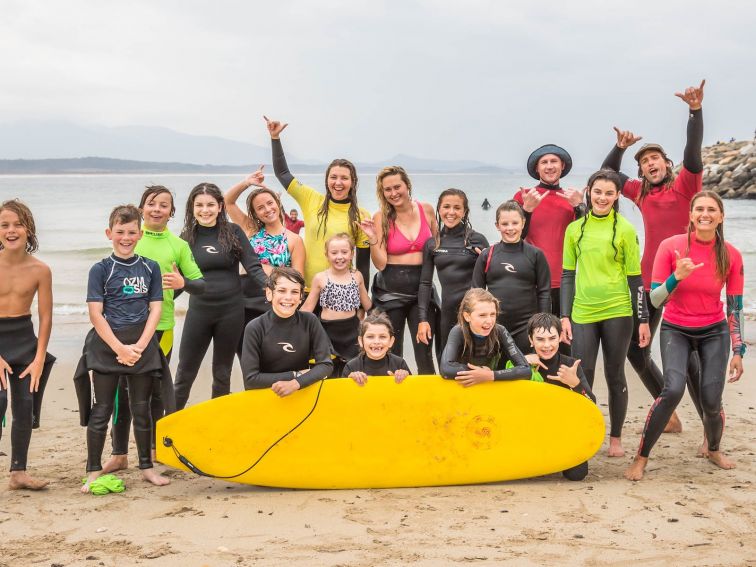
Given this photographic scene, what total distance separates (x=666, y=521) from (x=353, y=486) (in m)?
1.49

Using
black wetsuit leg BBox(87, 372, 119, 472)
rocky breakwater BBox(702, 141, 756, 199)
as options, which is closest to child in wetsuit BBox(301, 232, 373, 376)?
black wetsuit leg BBox(87, 372, 119, 472)

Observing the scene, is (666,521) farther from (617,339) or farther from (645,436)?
(617,339)

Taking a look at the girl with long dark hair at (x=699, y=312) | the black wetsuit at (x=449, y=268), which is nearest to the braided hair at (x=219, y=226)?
the black wetsuit at (x=449, y=268)

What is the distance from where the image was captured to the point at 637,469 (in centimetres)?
412

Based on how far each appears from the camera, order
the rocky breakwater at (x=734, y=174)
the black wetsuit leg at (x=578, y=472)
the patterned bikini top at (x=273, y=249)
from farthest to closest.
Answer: the rocky breakwater at (x=734, y=174) < the patterned bikini top at (x=273, y=249) < the black wetsuit leg at (x=578, y=472)

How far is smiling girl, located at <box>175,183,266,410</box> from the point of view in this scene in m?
4.55

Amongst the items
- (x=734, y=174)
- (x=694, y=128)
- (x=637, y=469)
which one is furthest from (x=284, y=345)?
(x=734, y=174)

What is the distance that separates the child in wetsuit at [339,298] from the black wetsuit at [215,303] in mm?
343

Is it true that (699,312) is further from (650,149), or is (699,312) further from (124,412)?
(124,412)

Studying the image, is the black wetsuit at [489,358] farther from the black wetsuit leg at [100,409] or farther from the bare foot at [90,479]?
the bare foot at [90,479]

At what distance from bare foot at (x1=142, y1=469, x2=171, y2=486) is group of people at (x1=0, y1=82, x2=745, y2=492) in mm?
14

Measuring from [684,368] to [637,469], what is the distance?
1.88 feet

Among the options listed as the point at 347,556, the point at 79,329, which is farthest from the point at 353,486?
the point at 79,329

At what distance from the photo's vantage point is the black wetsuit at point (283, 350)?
4.01m
